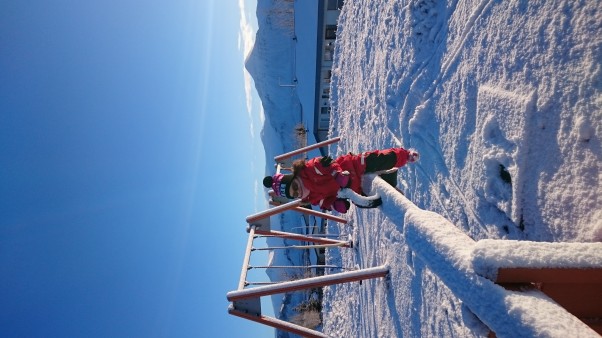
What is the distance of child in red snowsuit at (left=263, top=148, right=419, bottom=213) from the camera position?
262 centimetres

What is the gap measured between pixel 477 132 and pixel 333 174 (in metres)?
1.07

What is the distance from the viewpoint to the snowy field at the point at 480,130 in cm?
138

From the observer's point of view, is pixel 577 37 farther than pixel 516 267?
Yes

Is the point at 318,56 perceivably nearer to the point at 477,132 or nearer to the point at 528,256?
the point at 477,132

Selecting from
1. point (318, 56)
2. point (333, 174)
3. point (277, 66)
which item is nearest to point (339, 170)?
point (333, 174)

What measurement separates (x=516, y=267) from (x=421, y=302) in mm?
1829

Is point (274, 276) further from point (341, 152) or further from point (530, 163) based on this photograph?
point (530, 163)

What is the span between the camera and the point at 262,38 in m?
17.2

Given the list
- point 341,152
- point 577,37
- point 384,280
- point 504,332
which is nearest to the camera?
point 504,332

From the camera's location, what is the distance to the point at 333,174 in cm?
277

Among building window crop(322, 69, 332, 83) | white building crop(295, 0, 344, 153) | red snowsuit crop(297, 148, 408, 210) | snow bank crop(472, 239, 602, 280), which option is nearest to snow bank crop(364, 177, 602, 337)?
snow bank crop(472, 239, 602, 280)

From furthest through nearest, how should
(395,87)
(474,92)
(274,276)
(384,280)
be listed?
(274,276) < (395,87) < (384,280) < (474,92)

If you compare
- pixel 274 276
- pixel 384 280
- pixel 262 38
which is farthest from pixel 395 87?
pixel 274 276

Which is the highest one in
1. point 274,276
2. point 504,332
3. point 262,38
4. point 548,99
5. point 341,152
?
point 262,38
